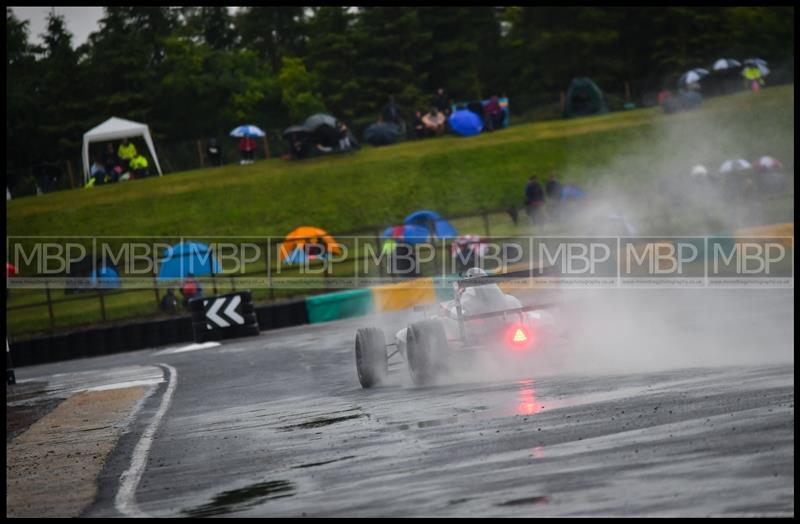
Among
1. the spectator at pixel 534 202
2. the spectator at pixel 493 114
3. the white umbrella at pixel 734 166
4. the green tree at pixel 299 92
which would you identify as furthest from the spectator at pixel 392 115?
the white umbrella at pixel 734 166

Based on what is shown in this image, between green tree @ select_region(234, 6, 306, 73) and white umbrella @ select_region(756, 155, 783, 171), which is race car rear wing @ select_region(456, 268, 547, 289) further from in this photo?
green tree @ select_region(234, 6, 306, 73)

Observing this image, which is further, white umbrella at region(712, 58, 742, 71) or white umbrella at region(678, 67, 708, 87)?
white umbrella at region(712, 58, 742, 71)

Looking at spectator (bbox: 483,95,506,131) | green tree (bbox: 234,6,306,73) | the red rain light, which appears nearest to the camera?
the red rain light

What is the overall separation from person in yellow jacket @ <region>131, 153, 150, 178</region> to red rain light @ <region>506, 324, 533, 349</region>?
40035 millimetres

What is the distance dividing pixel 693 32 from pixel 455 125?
24.7m

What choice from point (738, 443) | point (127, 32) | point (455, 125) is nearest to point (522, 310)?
point (738, 443)

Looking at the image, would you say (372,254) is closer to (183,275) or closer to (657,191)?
(183,275)

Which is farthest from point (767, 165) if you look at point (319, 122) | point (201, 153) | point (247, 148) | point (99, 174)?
point (201, 153)

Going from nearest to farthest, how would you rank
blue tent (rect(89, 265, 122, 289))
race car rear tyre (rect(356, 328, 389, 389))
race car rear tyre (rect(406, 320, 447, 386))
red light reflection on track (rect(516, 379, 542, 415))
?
red light reflection on track (rect(516, 379, 542, 415)) → race car rear tyre (rect(406, 320, 447, 386)) → race car rear tyre (rect(356, 328, 389, 389)) → blue tent (rect(89, 265, 122, 289))

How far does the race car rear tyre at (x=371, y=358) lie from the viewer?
1602cm

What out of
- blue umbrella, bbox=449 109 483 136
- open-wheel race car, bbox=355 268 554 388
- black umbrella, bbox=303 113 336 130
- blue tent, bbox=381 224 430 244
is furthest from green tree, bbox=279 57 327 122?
open-wheel race car, bbox=355 268 554 388

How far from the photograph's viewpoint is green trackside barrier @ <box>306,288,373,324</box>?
33469mm

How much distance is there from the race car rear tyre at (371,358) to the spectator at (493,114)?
4111 cm

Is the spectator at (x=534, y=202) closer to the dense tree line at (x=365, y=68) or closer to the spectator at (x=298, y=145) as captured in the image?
the spectator at (x=298, y=145)
